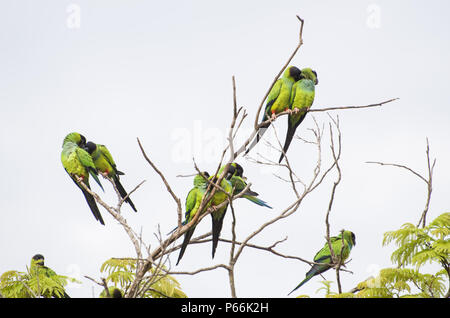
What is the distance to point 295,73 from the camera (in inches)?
324

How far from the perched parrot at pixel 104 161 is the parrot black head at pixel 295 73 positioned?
2868 mm

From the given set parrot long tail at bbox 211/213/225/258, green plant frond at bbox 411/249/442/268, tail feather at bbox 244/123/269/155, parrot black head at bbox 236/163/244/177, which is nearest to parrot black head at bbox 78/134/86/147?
parrot black head at bbox 236/163/244/177

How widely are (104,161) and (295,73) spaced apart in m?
3.04

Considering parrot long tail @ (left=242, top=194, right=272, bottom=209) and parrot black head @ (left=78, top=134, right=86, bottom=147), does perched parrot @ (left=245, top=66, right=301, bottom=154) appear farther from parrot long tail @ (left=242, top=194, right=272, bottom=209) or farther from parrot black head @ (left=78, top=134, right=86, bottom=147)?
parrot black head @ (left=78, top=134, right=86, bottom=147)

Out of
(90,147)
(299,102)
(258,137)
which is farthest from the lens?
(90,147)

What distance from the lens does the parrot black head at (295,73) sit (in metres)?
8.23

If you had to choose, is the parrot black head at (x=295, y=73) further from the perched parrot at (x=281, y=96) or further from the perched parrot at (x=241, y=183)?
the perched parrot at (x=241, y=183)

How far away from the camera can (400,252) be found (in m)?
5.62

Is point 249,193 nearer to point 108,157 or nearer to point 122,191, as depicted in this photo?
point 122,191

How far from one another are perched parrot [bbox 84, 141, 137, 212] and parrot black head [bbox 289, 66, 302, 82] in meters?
2.87

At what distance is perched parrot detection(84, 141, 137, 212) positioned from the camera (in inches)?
336

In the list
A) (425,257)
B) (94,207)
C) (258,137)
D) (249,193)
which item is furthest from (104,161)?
(425,257)
